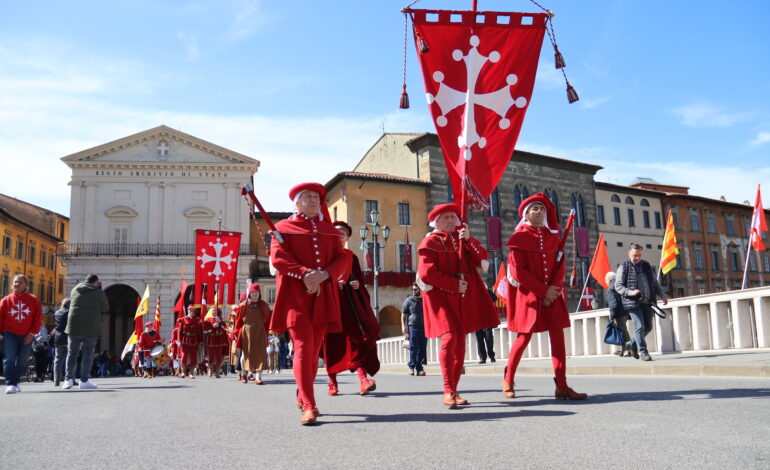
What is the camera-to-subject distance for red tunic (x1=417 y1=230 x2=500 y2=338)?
6.32 m

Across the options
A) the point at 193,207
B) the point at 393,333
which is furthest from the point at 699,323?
the point at 193,207

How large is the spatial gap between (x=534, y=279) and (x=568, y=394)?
44.9 inches

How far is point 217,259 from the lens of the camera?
21516 mm

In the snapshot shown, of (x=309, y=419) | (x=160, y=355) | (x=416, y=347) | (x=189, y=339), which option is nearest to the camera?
(x=309, y=419)

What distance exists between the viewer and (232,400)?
320 inches

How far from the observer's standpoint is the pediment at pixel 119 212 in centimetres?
4878

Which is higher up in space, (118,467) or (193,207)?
(193,207)

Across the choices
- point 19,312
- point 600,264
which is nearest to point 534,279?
point 19,312

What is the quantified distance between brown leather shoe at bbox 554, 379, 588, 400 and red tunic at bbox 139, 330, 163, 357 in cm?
1986

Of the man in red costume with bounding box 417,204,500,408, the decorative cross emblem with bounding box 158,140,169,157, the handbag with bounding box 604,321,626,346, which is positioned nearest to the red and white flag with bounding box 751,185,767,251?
the handbag with bounding box 604,321,626,346

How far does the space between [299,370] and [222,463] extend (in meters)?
1.85

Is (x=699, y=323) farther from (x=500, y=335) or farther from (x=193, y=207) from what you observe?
(x=193, y=207)

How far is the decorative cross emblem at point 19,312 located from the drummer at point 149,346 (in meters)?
11.8

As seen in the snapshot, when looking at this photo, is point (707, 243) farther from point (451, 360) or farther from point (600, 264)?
Result: point (451, 360)
